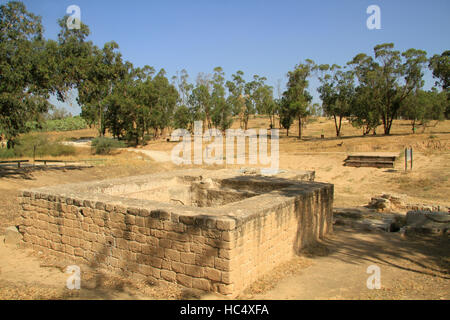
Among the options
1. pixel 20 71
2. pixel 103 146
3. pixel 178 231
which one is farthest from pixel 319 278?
pixel 103 146

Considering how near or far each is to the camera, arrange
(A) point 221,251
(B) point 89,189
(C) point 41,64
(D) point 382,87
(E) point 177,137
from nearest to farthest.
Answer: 1. (A) point 221,251
2. (B) point 89,189
3. (C) point 41,64
4. (D) point 382,87
5. (E) point 177,137

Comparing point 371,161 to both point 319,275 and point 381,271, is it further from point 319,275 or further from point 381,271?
point 319,275

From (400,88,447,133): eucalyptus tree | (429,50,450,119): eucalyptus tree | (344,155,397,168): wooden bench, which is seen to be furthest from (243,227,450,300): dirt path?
(400,88,447,133): eucalyptus tree

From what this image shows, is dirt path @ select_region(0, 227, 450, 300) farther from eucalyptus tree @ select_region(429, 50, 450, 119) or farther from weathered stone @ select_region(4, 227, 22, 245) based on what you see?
eucalyptus tree @ select_region(429, 50, 450, 119)

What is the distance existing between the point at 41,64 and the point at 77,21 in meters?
3.33

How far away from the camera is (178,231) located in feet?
15.8

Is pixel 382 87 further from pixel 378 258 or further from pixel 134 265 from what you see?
pixel 134 265

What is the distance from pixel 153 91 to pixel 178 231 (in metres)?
39.6

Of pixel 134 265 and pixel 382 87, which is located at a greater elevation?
pixel 382 87

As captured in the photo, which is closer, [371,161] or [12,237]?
[12,237]

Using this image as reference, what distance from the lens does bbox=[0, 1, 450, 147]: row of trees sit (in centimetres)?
1243

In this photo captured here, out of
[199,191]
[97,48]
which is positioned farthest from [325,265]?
[97,48]

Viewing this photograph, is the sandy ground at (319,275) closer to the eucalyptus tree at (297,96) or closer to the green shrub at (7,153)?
the green shrub at (7,153)

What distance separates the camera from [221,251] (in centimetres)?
443
